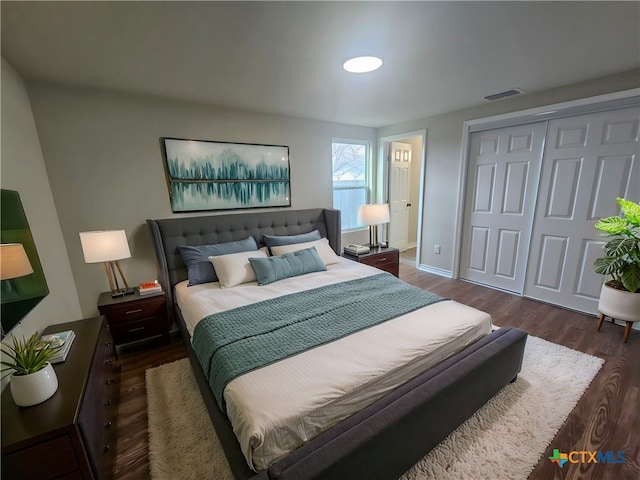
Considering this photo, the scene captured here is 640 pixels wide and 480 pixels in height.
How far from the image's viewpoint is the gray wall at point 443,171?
3285mm

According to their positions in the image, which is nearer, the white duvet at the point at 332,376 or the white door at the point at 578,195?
the white duvet at the point at 332,376

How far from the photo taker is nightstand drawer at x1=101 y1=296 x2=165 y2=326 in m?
2.23

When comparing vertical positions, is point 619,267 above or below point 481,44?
below

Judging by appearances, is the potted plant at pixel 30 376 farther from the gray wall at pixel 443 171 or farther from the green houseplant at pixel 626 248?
the gray wall at pixel 443 171

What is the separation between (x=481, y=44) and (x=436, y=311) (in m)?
1.83

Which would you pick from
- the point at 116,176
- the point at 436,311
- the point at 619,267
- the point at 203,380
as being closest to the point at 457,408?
the point at 436,311

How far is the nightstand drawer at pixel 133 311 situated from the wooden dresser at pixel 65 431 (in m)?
0.86

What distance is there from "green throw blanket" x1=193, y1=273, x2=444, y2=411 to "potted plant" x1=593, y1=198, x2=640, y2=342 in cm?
171

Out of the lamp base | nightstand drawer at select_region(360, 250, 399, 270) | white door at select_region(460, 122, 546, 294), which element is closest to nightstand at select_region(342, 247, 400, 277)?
nightstand drawer at select_region(360, 250, 399, 270)

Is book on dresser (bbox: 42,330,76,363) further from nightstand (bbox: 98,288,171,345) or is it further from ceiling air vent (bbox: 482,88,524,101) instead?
ceiling air vent (bbox: 482,88,524,101)

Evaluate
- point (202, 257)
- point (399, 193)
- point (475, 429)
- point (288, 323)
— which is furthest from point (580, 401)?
point (399, 193)

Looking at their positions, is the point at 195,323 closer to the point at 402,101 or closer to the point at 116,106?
the point at 116,106

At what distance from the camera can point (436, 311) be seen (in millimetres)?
1862

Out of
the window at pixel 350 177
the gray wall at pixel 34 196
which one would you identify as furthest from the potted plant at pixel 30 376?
the window at pixel 350 177
